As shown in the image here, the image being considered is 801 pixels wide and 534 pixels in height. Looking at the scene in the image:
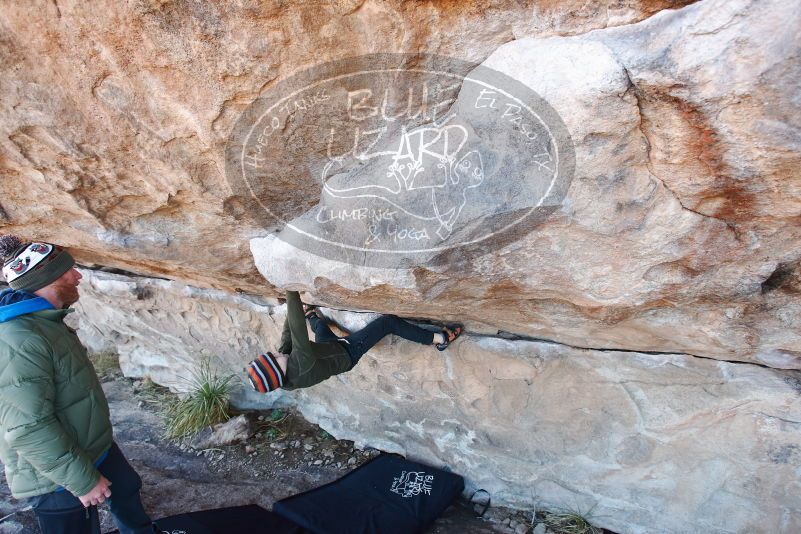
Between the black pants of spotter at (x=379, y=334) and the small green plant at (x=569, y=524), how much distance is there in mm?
1197

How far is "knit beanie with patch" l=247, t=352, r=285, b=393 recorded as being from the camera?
8.57 feet

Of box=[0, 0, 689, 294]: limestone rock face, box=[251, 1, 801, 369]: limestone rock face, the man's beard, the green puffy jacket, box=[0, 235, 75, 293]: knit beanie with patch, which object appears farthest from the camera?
the man's beard

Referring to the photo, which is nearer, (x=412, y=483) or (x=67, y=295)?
(x=67, y=295)

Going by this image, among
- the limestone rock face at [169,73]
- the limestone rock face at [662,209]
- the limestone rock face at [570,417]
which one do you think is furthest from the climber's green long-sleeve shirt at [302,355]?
the limestone rock face at [169,73]

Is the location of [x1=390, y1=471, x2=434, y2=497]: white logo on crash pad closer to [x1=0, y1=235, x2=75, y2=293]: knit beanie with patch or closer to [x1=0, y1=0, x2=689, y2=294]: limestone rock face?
[x1=0, y1=0, x2=689, y2=294]: limestone rock face

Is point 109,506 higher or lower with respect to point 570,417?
lower

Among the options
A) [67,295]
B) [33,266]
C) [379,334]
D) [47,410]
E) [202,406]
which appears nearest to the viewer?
[47,410]

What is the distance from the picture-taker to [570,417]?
2.78m

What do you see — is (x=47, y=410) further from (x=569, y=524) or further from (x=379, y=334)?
(x=569, y=524)

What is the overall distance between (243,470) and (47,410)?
1821 millimetres

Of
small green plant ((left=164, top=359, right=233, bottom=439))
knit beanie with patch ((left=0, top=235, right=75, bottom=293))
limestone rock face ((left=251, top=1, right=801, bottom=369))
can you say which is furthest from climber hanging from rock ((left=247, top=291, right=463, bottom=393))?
small green plant ((left=164, top=359, right=233, bottom=439))

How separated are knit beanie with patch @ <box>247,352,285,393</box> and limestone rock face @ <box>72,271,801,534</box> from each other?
1.81ft

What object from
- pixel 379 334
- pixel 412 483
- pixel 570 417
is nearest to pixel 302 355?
pixel 379 334

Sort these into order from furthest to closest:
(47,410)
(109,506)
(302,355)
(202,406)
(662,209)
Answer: (202,406) < (302,355) < (109,506) < (47,410) < (662,209)
